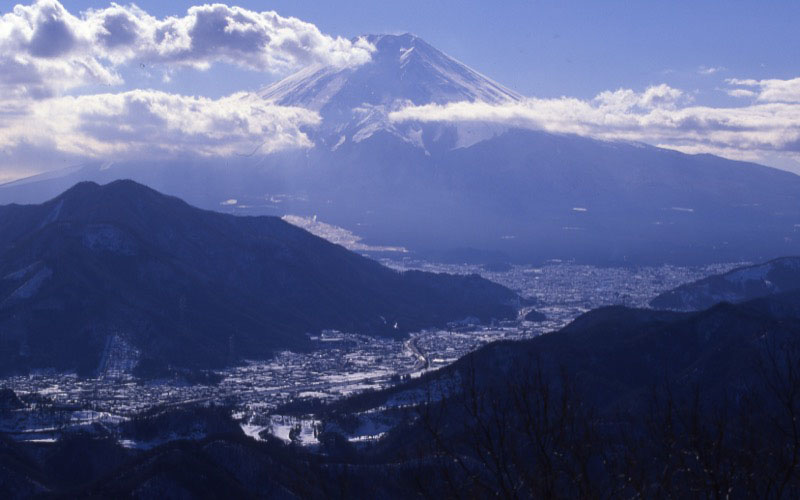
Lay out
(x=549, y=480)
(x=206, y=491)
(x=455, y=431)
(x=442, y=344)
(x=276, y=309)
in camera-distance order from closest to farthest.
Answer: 1. (x=549, y=480)
2. (x=206, y=491)
3. (x=455, y=431)
4. (x=442, y=344)
5. (x=276, y=309)

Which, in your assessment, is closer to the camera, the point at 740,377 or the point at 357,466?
the point at 357,466

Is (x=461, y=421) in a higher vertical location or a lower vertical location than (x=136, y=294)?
higher

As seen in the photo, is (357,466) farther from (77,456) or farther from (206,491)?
(77,456)

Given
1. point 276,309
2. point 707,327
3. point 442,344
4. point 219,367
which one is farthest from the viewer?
point 276,309

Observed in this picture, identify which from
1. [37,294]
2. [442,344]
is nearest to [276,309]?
[442,344]

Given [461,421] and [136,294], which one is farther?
[136,294]

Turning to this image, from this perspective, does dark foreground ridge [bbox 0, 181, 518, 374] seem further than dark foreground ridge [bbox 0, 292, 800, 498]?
Yes

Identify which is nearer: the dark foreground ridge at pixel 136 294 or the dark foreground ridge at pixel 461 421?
the dark foreground ridge at pixel 461 421

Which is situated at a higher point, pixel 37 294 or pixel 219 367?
pixel 37 294
